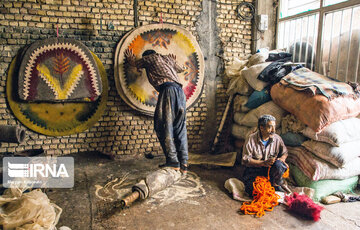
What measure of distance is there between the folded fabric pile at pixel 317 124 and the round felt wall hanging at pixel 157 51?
4.10 feet

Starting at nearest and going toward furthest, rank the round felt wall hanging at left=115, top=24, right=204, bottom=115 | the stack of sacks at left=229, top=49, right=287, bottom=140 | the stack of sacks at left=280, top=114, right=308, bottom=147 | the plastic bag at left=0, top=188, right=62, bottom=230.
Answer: the plastic bag at left=0, top=188, right=62, bottom=230 < the stack of sacks at left=280, top=114, right=308, bottom=147 < the stack of sacks at left=229, top=49, right=287, bottom=140 < the round felt wall hanging at left=115, top=24, right=204, bottom=115

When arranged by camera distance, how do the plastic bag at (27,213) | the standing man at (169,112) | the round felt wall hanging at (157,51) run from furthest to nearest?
the round felt wall hanging at (157,51)
the standing man at (169,112)
the plastic bag at (27,213)

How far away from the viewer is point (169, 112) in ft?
12.1

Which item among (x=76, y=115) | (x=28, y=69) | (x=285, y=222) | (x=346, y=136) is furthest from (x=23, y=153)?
(x=346, y=136)

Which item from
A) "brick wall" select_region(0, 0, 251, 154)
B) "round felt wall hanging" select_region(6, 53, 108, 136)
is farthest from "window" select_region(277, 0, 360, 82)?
"round felt wall hanging" select_region(6, 53, 108, 136)

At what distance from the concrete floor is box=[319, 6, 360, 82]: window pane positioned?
6.16 feet

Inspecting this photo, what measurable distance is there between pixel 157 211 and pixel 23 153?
2303mm

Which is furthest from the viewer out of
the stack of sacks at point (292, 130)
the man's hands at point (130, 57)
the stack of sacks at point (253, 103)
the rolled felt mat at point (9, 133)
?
the man's hands at point (130, 57)

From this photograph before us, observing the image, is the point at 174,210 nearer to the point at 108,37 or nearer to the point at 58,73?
the point at 58,73

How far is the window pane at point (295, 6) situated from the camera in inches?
171

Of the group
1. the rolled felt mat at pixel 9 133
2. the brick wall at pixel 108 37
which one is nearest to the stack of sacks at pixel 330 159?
the brick wall at pixel 108 37

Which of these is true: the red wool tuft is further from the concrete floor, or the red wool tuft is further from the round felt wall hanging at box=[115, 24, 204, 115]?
the round felt wall hanging at box=[115, 24, 204, 115]

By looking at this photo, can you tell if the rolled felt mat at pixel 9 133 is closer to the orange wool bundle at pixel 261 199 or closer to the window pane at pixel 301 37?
the orange wool bundle at pixel 261 199

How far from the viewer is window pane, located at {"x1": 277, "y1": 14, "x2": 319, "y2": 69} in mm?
4352
